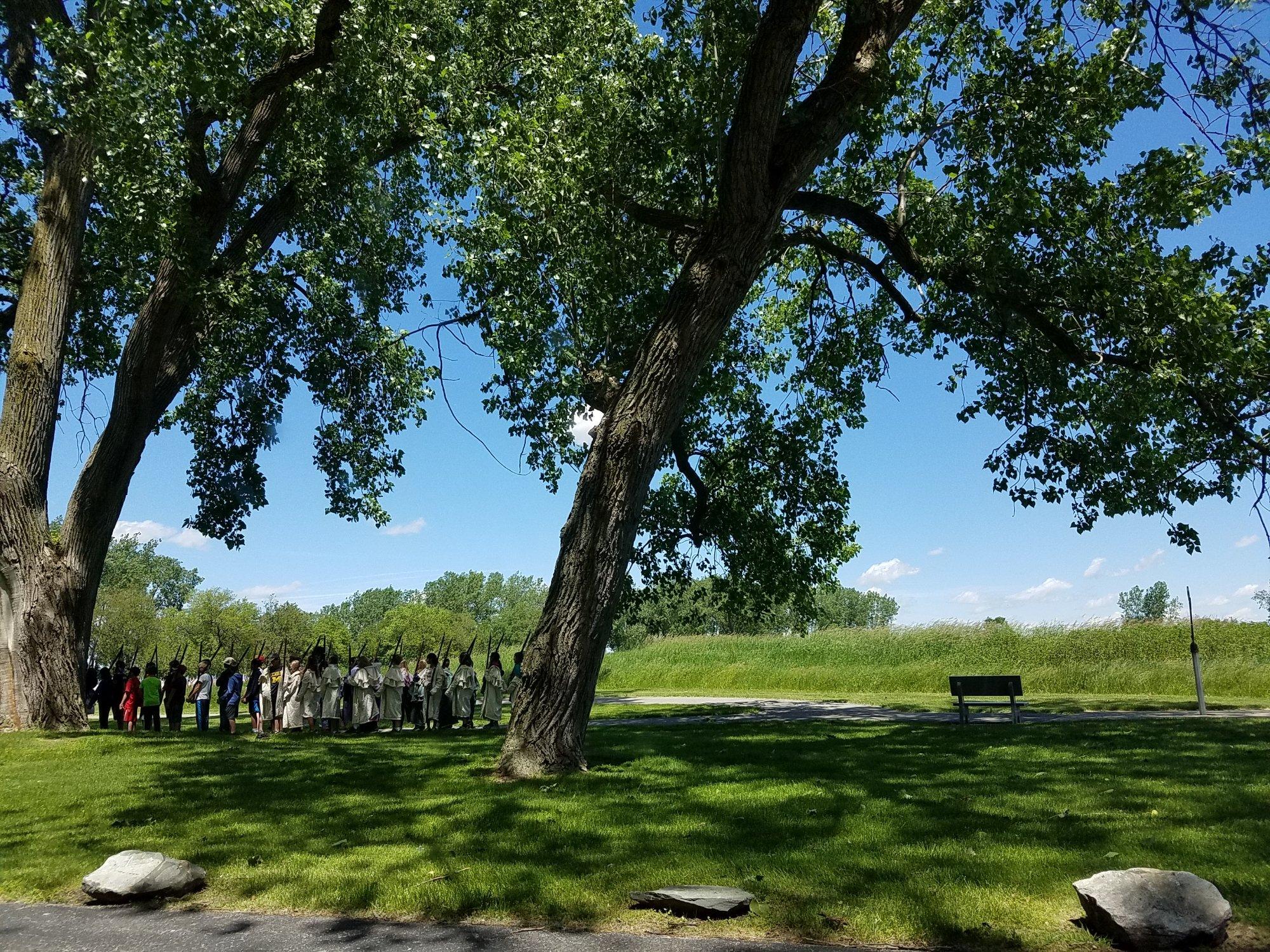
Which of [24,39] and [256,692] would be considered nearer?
[24,39]

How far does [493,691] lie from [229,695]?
5476 millimetres

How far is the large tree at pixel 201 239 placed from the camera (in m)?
12.7

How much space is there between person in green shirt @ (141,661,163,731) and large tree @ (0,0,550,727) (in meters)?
3.71

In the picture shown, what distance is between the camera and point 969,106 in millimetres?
13734

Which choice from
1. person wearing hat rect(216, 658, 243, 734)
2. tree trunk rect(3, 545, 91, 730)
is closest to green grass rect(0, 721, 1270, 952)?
tree trunk rect(3, 545, 91, 730)

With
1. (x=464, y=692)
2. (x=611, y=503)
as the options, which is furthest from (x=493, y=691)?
(x=611, y=503)

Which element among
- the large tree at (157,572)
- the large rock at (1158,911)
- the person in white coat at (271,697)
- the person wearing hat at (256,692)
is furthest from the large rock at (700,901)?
the large tree at (157,572)

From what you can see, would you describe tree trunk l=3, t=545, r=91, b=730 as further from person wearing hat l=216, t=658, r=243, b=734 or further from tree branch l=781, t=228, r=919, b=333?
tree branch l=781, t=228, r=919, b=333

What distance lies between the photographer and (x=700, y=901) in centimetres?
501

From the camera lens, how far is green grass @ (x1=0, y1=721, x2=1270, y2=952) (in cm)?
516

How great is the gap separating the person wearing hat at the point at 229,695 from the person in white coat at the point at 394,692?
3.03 m

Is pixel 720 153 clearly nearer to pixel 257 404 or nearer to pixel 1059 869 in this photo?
pixel 1059 869

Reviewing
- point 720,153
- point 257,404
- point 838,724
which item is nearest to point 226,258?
point 257,404

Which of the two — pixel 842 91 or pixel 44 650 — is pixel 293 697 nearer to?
pixel 44 650
